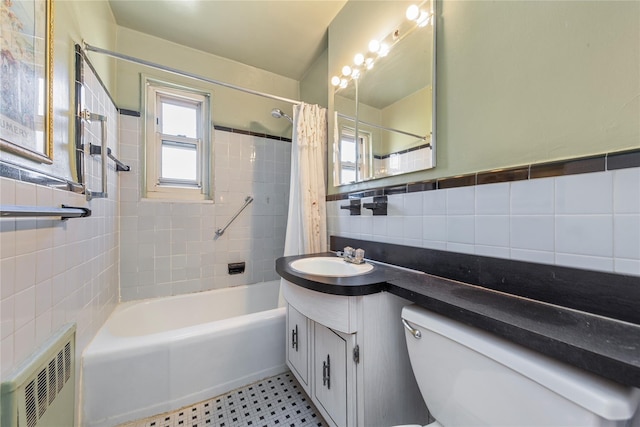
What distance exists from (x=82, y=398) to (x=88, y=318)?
359 mm

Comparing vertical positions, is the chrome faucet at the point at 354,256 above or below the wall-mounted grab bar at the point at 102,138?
below

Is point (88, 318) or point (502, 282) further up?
point (502, 282)

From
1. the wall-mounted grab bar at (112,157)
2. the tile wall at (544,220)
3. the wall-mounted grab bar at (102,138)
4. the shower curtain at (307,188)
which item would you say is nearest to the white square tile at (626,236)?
the tile wall at (544,220)

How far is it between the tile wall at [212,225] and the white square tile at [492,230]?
1839mm

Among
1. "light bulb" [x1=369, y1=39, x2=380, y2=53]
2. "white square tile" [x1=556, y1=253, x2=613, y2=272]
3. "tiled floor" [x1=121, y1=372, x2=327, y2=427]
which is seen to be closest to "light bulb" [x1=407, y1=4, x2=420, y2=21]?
"light bulb" [x1=369, y1=39, x2=380, y2=53]

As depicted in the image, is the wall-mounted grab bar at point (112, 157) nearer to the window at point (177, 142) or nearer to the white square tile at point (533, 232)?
the window at point (177, 142)

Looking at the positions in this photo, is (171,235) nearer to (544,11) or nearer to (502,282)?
(502,282)

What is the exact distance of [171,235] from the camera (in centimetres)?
195

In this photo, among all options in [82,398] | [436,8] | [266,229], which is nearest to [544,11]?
[436,8]

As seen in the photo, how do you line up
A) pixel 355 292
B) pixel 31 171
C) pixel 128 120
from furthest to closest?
1. pixel 128 120
2. pixel 355 292
3. pixel 31 171

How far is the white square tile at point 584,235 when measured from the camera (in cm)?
63

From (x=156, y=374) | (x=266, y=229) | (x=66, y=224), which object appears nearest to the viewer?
(x=66, y=224)

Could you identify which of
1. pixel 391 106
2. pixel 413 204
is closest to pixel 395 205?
pixel 413 204

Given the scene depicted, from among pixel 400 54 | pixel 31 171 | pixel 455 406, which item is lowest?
pixel 455 406
